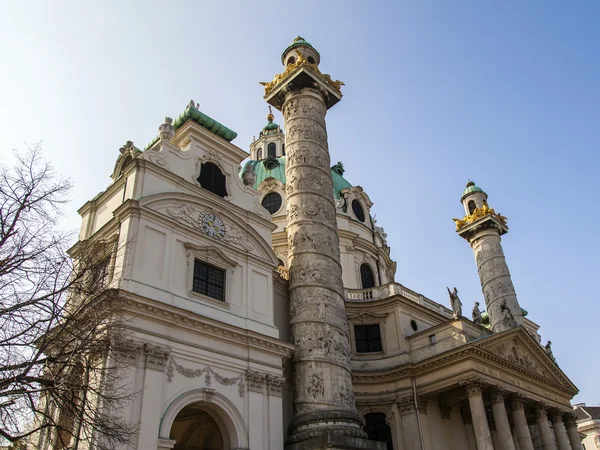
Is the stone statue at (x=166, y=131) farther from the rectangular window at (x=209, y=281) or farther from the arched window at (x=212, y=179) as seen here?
the rectangular window at (x=209, y=281)

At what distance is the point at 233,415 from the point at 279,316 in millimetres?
5167

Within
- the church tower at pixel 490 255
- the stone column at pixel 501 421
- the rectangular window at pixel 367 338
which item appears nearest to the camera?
the stone column at pixel 501 421

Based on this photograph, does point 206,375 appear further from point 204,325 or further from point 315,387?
point 315,387

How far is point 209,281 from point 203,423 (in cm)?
524

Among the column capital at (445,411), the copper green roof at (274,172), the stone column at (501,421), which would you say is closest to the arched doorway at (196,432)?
the column capital at (445,411)

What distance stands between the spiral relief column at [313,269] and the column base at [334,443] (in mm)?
29

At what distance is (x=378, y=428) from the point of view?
2409 cm

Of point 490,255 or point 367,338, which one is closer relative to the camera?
point 367,338

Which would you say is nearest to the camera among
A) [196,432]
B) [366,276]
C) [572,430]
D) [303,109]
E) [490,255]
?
[196,432]

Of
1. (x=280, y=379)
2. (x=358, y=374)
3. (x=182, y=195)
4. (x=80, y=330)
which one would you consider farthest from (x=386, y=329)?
(x=80, y=330)

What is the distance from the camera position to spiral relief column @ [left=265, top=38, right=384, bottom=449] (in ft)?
60.1

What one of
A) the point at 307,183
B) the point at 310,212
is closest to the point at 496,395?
the point at 310,212

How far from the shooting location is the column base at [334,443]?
55.4 feet

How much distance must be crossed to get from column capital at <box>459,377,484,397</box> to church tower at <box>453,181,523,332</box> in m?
8.21
